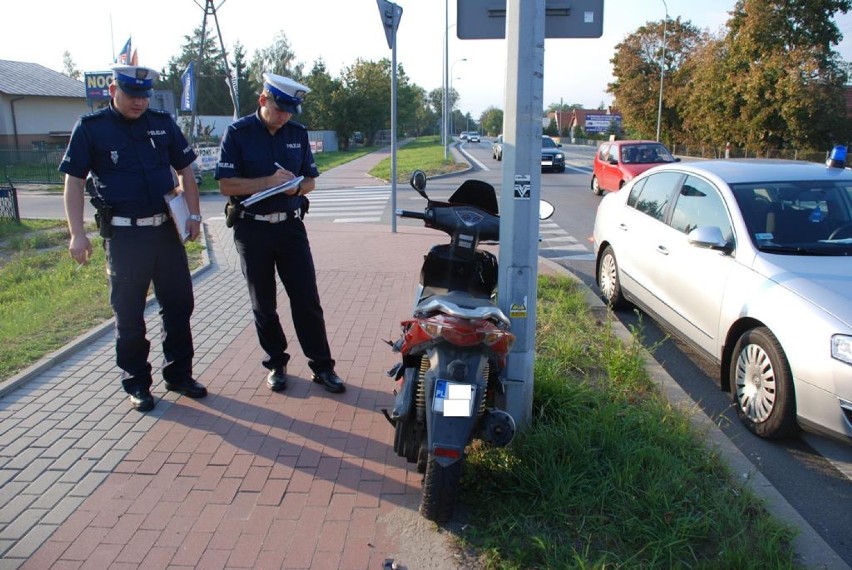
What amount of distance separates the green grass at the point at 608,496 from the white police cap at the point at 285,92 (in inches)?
90.6

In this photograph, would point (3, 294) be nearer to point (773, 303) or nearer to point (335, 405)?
point (335, 405)

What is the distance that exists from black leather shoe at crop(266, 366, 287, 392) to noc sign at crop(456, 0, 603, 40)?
2573mm

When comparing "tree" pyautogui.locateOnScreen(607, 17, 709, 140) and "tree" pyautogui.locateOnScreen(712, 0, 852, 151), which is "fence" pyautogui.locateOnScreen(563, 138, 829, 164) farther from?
"tree" pyautogui.locateOnScreen(607, 17, 709, 140)

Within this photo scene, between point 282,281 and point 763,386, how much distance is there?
10.3 feet

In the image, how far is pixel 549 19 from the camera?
3.64 m

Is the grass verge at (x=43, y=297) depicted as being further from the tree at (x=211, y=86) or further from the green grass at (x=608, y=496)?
the tree at (x=211, y=86)

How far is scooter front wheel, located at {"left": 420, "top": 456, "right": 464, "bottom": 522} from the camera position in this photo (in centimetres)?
307

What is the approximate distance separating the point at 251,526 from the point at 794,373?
3.04 m

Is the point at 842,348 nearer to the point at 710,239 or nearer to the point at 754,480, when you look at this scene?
the point at 754,480

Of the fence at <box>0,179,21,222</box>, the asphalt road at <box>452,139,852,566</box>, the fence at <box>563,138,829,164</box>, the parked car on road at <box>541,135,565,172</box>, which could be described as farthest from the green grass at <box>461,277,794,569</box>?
the parked car on road at <box>541,135,565,172</box>

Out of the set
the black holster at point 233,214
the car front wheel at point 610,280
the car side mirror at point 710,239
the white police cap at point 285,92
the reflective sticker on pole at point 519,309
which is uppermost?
the white police cap at point 285,92

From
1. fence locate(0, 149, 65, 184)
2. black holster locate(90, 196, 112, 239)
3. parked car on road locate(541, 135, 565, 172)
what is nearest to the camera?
black holster locate(90, 196, 112, 239)

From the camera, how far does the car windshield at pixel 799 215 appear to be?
4730mm

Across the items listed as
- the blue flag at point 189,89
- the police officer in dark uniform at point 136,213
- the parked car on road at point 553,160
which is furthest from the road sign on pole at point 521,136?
the parked car on road at point 553,160
